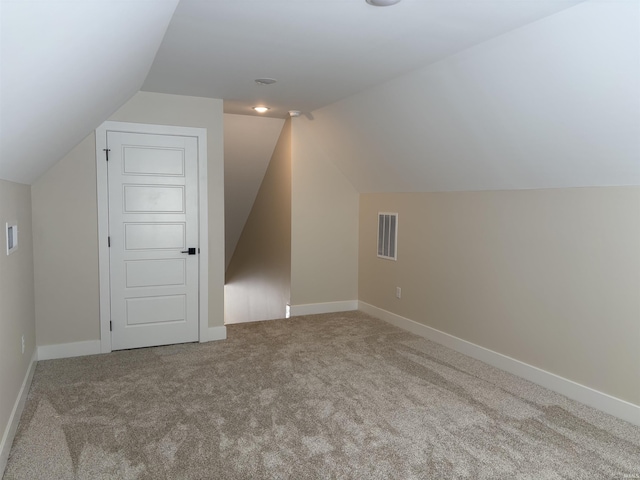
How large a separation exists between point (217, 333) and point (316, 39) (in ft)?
9.76

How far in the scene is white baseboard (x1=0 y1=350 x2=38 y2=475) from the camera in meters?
2.39

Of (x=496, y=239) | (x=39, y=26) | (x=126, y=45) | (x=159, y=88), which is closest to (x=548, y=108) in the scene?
(x=496, y=239)

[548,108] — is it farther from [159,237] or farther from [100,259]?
[100,259]

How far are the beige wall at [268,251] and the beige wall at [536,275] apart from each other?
1.50 meters

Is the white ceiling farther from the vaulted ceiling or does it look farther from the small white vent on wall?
the small white vent on wall

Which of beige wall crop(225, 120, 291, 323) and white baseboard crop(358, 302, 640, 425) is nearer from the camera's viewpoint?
white baseboard crop(358, 302, 640, 425)

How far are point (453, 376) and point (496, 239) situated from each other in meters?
1.19

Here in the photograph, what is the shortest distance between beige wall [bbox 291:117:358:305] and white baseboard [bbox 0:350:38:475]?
9.39 ft

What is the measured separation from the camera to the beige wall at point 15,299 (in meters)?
2.59

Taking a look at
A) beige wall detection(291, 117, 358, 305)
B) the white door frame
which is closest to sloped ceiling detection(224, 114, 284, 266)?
beige wall detection(291, 117, 358, 305)

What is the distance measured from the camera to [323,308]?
18.9ft

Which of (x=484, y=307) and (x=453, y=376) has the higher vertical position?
(x=484, y=307)

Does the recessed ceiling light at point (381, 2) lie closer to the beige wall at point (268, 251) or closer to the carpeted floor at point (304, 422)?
the carpeted floor at point (304, 422)

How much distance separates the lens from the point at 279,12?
2.48 meters
